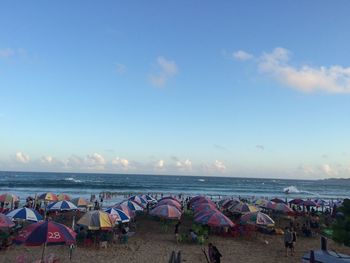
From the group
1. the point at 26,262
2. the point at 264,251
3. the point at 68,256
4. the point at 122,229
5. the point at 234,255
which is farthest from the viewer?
the point at 122,229

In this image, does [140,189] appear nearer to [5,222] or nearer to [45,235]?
[5,222]

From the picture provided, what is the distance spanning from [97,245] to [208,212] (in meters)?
6.33

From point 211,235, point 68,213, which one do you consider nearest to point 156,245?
point 211,235

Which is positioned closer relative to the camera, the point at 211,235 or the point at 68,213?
the point at 211,235

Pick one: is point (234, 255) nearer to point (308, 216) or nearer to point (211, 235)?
point (211, 235)

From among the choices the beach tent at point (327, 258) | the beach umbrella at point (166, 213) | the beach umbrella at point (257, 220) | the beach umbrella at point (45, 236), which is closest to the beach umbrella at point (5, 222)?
the beach umbrella at point (45, 236)

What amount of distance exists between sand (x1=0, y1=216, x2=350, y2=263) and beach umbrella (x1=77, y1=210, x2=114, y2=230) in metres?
1.27

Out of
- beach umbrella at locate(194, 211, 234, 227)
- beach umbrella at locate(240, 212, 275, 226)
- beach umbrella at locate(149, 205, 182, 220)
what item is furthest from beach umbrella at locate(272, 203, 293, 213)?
beach umbrella at locate(149, 205, 182, 220)

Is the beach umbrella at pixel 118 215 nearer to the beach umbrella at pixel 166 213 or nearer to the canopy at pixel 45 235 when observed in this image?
the beach umbrella at pixel 166 213

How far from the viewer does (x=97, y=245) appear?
1708cm

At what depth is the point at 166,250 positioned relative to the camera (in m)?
17.0

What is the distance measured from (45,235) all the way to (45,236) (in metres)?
0.03

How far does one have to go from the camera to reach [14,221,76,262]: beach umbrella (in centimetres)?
1076

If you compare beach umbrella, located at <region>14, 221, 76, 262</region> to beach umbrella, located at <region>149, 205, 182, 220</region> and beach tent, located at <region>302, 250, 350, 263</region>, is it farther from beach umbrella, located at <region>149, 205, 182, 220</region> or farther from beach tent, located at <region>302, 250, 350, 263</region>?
beach umbrella, located at <region>149, 205, 182, 220</region>
